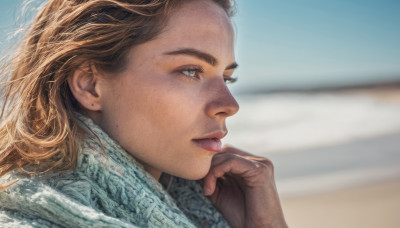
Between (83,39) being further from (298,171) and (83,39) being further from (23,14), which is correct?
(298,171)

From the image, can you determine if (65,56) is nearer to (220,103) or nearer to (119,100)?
(119,100)

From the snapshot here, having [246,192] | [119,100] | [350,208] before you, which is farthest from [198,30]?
[350,208]

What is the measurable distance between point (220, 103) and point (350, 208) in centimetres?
318

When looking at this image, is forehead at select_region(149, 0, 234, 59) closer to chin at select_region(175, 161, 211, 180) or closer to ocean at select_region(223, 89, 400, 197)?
chin at select_region(175, 161, 211, 180)

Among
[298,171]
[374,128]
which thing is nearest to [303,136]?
[374,128]

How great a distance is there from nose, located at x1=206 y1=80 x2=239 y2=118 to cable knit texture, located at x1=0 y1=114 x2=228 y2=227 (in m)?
0.39

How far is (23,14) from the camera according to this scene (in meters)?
2.12

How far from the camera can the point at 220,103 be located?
1840mm

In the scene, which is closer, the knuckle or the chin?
the chin

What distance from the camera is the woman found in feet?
5.31

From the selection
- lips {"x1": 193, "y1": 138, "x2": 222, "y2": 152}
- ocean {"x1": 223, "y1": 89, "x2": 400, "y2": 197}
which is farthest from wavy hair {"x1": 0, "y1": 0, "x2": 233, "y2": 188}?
ocean {"x1": 223, "y1": 89, "x2": 400, "y2": 197}

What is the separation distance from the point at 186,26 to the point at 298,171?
4193 mm

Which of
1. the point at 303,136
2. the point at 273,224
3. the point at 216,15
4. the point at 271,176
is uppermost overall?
the point at 303,136

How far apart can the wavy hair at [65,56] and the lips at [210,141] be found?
47cm
